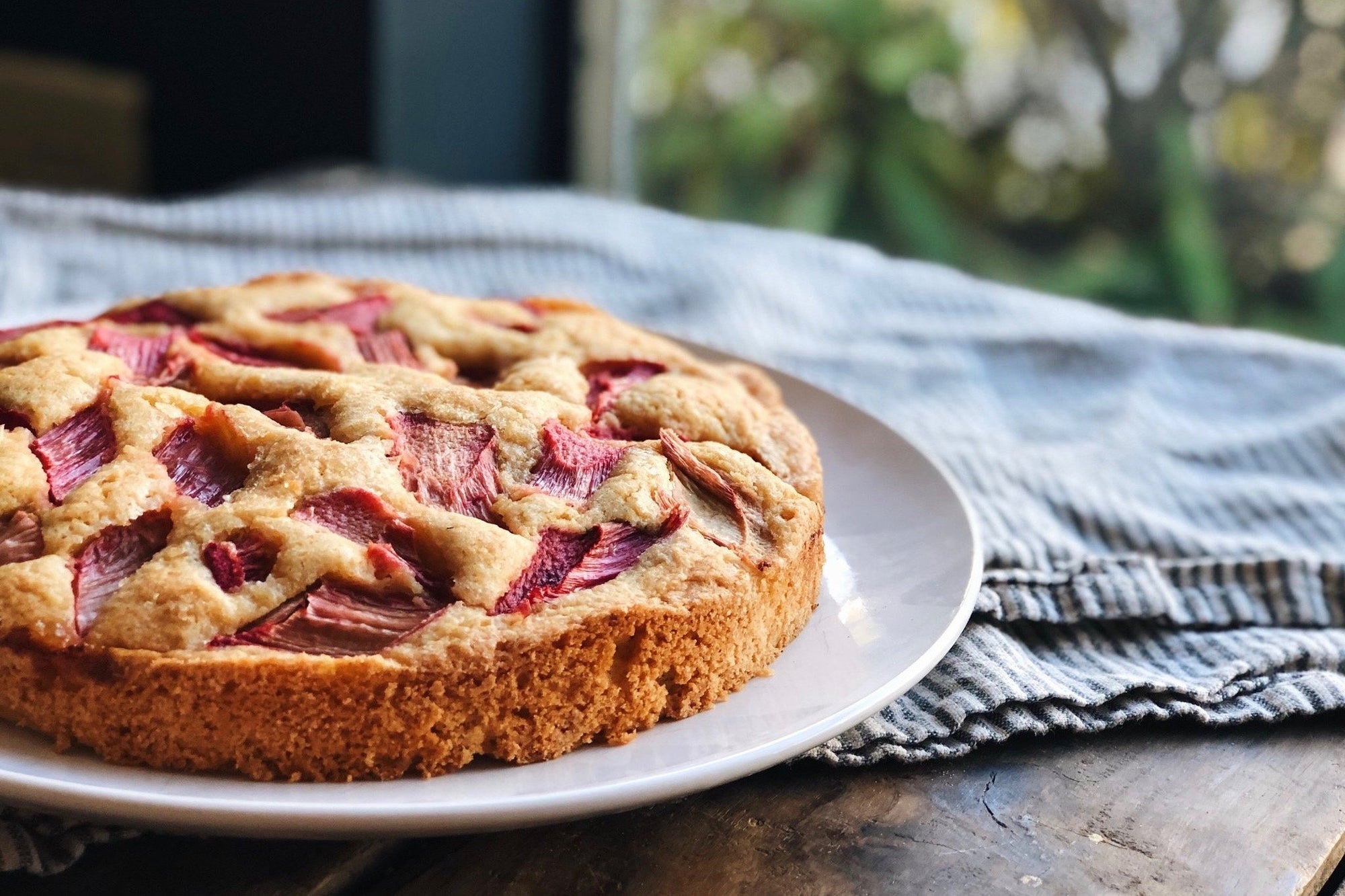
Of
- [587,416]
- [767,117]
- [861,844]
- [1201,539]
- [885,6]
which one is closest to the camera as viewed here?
[861,844]

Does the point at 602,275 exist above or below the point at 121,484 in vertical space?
below

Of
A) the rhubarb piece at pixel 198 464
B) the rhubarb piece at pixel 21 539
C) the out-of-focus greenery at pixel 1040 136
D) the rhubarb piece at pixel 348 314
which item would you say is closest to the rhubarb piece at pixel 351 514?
the rhubarb piece at pixel 198 464

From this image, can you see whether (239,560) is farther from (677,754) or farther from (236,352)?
(236,352)

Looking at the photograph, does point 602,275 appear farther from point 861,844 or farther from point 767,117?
point 767,117

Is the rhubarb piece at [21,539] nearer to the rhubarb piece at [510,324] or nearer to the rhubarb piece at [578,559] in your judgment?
the rhubarb piece at [578,559]

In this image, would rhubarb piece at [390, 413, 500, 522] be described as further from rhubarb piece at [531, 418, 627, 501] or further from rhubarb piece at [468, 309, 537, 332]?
rhubarb piece at [468, 309, 537, 332]

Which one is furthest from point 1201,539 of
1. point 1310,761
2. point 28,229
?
point 28,229

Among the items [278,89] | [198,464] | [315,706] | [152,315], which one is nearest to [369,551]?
[315,706]
